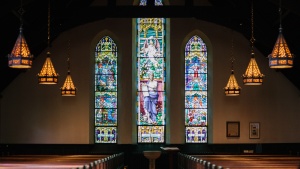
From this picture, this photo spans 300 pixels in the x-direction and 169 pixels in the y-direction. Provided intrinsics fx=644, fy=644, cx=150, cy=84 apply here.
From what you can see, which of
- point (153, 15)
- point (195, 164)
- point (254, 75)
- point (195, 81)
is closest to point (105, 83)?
point (195, 81)

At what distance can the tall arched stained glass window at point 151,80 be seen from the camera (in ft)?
77.5

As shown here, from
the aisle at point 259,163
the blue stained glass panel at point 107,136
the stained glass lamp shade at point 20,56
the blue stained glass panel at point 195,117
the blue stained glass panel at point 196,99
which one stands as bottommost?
the aisle at point 259,163

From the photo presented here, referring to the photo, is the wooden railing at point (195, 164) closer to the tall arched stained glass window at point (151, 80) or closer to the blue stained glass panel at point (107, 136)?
the tall arched stained glass window at point (151, 80)

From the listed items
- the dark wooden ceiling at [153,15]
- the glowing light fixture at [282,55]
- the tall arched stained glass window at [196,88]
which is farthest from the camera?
the tall arched stained glass window at [196,88]

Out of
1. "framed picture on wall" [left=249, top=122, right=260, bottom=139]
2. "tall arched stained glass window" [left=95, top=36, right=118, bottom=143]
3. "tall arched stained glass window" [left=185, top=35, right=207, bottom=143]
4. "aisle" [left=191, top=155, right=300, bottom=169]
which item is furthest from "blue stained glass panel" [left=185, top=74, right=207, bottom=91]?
"aisle" [left=191, top=155, right=300, bottom=169]

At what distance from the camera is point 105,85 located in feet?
77.7

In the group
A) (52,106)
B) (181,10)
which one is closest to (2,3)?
(181,10)

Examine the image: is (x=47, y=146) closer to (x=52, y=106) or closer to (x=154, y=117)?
(x=52, y=106)

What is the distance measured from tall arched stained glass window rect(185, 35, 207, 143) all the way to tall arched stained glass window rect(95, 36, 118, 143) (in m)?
2.64

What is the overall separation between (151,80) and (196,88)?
1.68m

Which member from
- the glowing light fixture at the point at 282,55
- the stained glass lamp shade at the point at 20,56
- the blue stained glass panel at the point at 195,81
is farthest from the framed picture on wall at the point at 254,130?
the stained glass lamp shade at the point at 20,56

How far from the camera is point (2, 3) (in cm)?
1463

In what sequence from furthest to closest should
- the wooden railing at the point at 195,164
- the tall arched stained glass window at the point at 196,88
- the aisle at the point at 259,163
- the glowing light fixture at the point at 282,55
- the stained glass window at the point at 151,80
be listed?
1. the stained glass window at the point at 151,80
2. the tall arched stained glass window at the point at 196,88
3. the glowing light fixture at the point at 282,55
4. the aisle at the point at 259,163
5. the wooden railing at the point at 195,164

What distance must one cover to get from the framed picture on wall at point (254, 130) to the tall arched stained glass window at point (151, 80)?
3.16 metres
